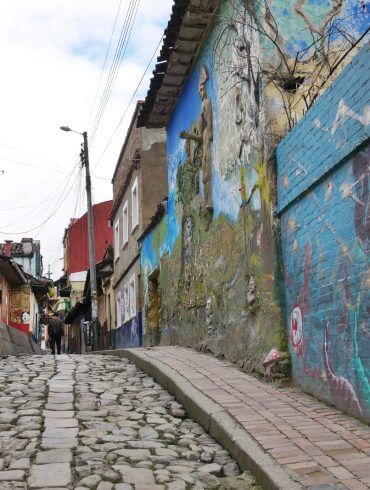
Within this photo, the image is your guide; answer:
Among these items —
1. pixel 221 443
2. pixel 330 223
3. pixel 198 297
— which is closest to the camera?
pixel 221 443

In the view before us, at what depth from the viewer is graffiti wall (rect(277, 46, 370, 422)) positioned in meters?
5.14

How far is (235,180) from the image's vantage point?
903cm

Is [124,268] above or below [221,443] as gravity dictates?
above

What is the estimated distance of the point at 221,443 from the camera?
5.17m

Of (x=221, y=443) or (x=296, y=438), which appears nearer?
(x=296, y=438)

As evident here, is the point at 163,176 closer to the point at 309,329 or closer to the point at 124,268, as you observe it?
the point at 124,268

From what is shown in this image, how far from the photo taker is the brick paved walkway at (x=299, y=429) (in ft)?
12.9

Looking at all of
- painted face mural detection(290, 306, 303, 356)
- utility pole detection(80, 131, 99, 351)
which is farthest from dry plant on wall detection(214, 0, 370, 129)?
utility pole detection(80, 131, 99, 351)

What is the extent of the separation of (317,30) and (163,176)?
11.2m

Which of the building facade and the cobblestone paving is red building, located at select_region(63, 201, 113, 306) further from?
the cobblestone paving

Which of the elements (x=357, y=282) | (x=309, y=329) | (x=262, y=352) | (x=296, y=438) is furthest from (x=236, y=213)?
(x=296, y=438)

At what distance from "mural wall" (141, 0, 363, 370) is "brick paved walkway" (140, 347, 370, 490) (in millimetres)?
808

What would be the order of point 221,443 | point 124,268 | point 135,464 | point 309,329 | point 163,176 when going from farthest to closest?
point 124,268, point 163,176, point 309,329, point 221,443, point 135,464

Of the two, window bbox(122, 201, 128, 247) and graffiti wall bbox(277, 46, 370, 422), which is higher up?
window bbox(122, 201, 128, 247)
